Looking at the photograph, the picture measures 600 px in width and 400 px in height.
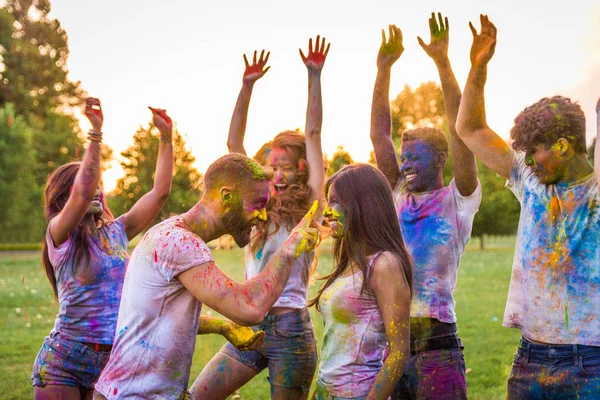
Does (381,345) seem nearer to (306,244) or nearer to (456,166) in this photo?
(306,244)

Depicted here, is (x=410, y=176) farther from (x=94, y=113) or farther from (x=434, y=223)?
(x=94, y=113)

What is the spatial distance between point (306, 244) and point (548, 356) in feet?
4.47

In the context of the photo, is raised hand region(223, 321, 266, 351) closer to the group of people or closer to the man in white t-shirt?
the group of people

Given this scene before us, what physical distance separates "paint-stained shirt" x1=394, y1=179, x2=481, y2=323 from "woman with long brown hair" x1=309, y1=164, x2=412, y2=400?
0.68 metres

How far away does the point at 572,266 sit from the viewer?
144 inches

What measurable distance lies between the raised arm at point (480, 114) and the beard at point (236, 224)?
1356 millimetres

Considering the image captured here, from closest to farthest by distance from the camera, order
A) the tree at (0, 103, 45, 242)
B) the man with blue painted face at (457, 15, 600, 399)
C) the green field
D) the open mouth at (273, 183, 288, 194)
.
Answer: the man with blue painted face at (457, 15, 600, 399) < the open mouth at (273, 183, 288, 194) < the green field < the tree at (0, 103, 45, 242)

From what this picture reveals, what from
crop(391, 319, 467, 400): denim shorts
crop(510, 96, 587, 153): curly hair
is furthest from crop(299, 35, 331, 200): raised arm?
crop(510, 96, 587, 153): curly hair

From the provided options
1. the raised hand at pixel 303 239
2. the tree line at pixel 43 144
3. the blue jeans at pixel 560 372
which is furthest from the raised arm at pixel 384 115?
the tree line at pixel 43 144

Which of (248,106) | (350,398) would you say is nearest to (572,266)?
(350,398)

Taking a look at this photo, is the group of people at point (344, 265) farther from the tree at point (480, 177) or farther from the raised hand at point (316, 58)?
the tree at point (480, 177)

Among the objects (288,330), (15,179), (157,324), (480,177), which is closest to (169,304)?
(157,324)

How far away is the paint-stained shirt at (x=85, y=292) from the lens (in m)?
4.70

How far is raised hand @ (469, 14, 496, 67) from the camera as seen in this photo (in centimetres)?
403
